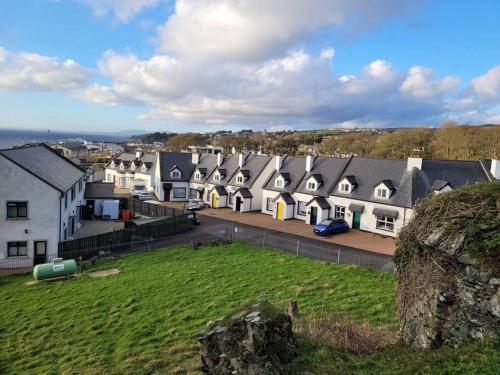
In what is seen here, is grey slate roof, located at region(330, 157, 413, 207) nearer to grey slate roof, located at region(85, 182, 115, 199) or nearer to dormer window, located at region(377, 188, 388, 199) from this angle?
dormer window, located at region(377, 188, 388, 199)

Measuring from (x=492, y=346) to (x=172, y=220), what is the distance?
1210 inches

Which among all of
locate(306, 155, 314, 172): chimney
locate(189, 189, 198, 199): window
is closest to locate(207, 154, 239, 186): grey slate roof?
locate(189, 189, 198, 199): window

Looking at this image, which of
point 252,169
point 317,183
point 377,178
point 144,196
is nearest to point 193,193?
point 144,196

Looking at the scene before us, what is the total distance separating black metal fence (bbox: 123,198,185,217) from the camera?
42787 millimetres

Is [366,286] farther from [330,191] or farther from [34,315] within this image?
[330,191]

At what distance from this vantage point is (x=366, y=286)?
1972 centimetres

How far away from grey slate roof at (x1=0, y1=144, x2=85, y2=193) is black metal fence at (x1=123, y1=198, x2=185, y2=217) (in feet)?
24.3

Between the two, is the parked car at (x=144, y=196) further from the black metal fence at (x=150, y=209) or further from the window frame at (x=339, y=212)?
the window frame at (x=339, y=212)

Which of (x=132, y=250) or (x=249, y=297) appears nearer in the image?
(x=249, y=297)

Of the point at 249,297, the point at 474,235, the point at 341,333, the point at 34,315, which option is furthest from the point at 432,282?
the point at 34,315

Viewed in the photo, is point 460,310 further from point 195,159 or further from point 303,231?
point 195,159

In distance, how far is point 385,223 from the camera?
1415 inches

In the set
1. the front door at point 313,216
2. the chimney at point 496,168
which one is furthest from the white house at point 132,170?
the chimney at point 496,168

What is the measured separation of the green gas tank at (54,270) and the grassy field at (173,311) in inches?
33.5
